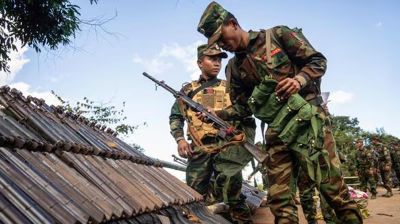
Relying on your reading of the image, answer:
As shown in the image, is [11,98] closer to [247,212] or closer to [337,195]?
[337,195]

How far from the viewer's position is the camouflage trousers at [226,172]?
4.83 m

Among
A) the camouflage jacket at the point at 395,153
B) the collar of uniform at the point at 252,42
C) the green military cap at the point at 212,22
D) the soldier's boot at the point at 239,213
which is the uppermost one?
the camouflage jacket at the point at 395,153

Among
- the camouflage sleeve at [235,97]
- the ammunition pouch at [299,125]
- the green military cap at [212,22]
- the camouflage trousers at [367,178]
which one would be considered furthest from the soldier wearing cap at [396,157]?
Result: the green military cap at [212,22]

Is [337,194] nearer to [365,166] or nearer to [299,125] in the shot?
[299,125]

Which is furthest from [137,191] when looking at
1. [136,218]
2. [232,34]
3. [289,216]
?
[232,34]

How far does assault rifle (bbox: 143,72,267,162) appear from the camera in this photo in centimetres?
399

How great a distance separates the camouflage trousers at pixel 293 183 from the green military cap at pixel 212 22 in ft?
3.47

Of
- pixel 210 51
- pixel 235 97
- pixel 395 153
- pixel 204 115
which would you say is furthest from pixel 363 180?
pixel 235 97

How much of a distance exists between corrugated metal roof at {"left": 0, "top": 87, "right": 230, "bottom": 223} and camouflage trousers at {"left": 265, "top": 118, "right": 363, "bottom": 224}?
2.28 feet

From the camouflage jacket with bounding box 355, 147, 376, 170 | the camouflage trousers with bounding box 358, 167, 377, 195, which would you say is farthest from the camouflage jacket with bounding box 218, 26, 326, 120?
the camouflage jacket with bounding box 355, 147, 376, 170

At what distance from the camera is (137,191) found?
2.79 meters

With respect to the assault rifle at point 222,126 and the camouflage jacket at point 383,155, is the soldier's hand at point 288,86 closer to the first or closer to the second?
the assault rifle at point 222,126

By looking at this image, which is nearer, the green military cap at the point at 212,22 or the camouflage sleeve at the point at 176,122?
the green military cap at the point at 212,22

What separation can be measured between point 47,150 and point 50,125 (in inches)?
19.5
